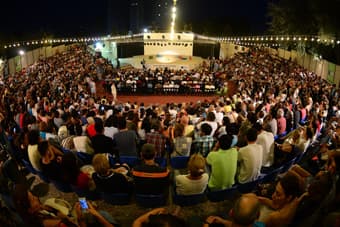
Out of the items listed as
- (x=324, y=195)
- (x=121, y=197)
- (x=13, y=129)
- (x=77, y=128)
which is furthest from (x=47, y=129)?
(x=324, y=195)

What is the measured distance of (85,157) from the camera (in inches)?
221

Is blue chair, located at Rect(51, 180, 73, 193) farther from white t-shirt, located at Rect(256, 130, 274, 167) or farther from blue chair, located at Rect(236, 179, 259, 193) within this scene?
white t-shirt, located at Rect(256, 130, 274, 167)

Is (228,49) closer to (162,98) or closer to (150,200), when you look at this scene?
(162,98)

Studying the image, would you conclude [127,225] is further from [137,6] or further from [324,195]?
[137,6]

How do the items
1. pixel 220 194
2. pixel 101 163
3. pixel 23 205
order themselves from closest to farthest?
pixel 23 205
pixel 101 163
pixel 220 194

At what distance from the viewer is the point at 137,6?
17938 cm

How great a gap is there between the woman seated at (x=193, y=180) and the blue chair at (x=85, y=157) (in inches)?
76.3

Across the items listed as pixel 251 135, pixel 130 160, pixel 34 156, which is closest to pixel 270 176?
pixel 251 135

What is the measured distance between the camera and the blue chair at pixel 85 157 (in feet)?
18.4

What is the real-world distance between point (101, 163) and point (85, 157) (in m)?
1.63

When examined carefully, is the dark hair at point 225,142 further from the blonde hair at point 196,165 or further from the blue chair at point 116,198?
the blue chair at point 116,198

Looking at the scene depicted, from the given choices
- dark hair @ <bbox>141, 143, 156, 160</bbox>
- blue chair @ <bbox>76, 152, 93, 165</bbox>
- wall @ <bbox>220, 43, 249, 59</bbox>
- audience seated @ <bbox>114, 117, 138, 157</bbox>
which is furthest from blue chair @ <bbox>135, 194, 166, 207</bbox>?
wall @ <bbox>220, 43, 249, 59</bbox>

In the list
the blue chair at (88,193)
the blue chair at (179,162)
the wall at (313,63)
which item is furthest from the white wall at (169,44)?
the blue chair at (88,193)

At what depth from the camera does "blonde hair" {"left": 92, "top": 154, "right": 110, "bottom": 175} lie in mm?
4076
